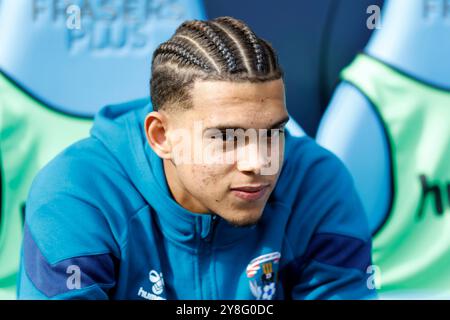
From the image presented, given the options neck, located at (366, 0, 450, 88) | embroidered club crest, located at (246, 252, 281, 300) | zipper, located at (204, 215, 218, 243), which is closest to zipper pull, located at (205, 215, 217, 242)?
zipper, located at (204, 215, 218, 243)

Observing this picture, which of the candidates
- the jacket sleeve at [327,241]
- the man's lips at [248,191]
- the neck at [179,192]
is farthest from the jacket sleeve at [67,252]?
the jacket sleeve at [327,241]

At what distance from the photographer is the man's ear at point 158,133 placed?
138 cm

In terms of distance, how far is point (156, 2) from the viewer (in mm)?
2172

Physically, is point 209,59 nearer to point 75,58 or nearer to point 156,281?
point 156,281

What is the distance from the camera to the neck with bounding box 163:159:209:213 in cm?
145

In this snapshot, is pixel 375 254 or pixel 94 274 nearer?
pixel 94 274

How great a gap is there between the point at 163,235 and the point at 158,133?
0.70 feet

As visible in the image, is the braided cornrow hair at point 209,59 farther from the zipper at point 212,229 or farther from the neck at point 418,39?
the neck at point 418,39

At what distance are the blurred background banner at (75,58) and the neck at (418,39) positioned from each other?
0.27 feet

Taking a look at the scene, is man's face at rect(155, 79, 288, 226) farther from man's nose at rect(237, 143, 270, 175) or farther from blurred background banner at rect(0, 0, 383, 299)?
blurred background banner at rect(0, 0, 383, 299)
